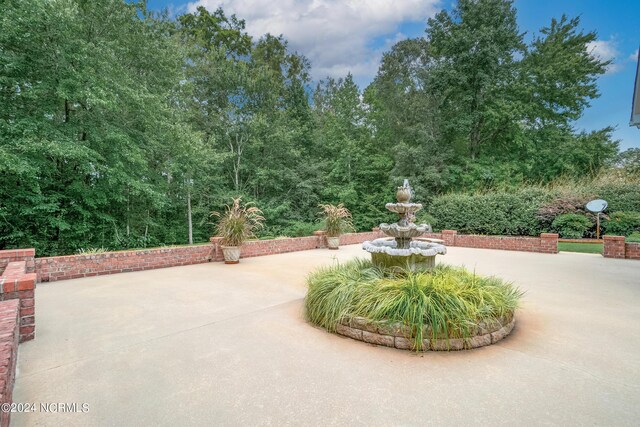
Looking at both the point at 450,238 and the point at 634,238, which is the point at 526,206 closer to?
the point at 450,238

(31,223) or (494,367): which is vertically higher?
(31,223)

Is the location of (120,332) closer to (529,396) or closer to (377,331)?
(377,331)

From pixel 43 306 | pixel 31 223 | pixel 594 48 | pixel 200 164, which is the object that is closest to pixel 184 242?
pixel 200 164

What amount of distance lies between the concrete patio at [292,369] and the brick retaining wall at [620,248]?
4.64 m

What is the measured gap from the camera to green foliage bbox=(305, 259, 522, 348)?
10.0 ft

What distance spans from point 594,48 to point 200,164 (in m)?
19.5

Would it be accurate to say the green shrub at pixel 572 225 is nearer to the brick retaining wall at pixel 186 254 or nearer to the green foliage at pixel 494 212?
the green foliage at pixel 494 212

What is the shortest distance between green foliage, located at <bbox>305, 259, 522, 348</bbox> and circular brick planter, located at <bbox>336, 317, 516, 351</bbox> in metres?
0.05

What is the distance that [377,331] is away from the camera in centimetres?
314

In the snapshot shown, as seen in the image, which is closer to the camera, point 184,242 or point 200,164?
point 200,164

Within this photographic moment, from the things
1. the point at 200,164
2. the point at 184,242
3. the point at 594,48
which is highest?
the point at 594,48

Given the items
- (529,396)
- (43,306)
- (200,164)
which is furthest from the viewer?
(200,164)

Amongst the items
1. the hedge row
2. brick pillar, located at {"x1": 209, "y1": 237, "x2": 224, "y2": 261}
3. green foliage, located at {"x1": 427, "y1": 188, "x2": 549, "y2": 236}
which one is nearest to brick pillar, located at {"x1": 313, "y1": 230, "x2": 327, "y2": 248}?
brick pillar, located at {"x1": 209, "y1": 237, "x2": 224, "y2": 261}

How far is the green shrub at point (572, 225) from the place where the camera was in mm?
10344
